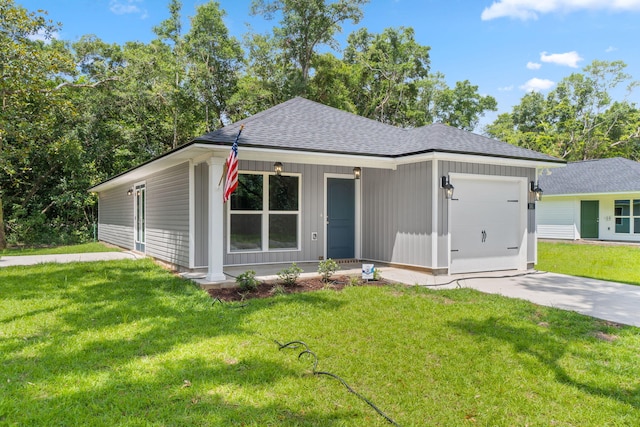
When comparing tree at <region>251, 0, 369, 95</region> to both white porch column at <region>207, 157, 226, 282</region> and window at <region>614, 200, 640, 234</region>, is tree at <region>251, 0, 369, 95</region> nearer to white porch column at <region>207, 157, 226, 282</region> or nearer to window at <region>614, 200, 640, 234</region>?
white porch column at <region>207, 157, 226, 282</region>

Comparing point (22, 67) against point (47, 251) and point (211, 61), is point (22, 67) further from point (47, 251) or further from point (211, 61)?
point (211, 61)

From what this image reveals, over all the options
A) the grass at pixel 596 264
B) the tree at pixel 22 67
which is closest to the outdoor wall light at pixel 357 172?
the grass at pixel 596 264

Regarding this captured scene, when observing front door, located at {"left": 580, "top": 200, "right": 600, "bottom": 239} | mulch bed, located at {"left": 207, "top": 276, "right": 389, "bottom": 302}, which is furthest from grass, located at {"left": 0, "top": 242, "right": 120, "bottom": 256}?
front door, located at {"left": 580, "top": 200, "right": 600, "bottom": 239}

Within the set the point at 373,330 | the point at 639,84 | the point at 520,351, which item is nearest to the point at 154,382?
the point at 373,330

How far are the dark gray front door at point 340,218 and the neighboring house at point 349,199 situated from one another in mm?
24

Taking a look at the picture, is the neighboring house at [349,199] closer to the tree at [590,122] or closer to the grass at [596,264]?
the grass at [596,264]

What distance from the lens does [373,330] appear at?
4195mm

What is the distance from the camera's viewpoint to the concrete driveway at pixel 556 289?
17.0 ft

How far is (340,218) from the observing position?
9.25m

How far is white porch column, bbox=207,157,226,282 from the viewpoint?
20.9 feet

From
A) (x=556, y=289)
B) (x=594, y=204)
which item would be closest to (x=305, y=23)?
(x=594, y=204)

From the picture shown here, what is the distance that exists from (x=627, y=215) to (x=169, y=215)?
1882 centimetres

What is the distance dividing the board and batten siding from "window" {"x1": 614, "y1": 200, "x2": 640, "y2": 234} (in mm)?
12160

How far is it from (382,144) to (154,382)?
6900 millimetres
